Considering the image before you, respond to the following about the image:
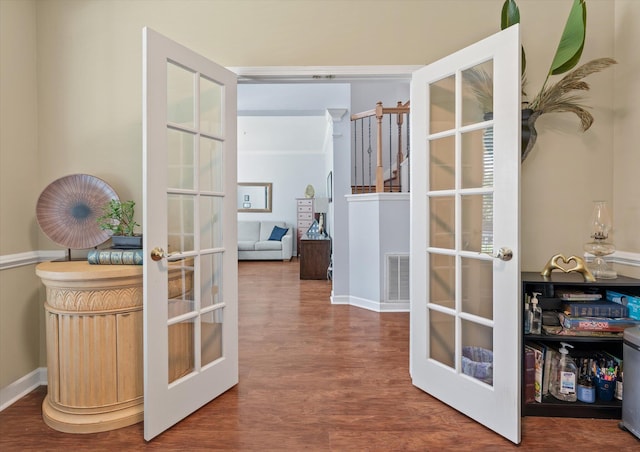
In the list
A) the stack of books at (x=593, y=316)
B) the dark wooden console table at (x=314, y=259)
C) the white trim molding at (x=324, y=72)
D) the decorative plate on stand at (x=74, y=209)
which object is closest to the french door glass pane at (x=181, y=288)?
the decorative plate on stand at (x=74, y=209)

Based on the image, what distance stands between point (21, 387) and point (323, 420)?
191cm

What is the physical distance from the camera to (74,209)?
93.7 inches

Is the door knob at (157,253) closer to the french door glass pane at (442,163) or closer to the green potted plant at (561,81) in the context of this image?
the french door glass pane at (442,163)

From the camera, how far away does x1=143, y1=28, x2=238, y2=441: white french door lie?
1920 mm

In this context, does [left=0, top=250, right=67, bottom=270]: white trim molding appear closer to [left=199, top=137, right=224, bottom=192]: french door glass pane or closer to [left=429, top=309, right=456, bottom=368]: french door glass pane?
[left=199, top=137, right=224, bottom=192]: french door glass pane

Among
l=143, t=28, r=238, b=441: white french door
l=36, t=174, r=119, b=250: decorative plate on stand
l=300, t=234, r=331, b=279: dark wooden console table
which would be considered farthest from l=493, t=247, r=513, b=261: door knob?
l=300, t=234, r=331, b=279: dark wooden console table

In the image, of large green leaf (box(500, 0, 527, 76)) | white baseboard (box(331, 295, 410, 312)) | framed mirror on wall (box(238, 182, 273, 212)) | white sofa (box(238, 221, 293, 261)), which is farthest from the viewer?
framed mirror on wall (box(238, 182, 273, 212))

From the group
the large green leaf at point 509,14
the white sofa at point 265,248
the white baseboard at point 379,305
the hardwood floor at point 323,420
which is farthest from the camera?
the white sofa at point 265,248

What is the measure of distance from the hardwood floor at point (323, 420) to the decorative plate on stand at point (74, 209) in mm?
1020

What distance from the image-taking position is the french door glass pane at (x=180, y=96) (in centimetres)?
205

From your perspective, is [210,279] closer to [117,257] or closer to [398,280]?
[117,257]

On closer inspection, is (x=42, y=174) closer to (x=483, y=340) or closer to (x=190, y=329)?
(x=190, y=329)

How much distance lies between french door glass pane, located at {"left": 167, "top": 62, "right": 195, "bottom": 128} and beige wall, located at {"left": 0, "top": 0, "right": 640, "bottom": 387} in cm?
50

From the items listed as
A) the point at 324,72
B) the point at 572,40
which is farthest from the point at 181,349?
the point at 572,40
